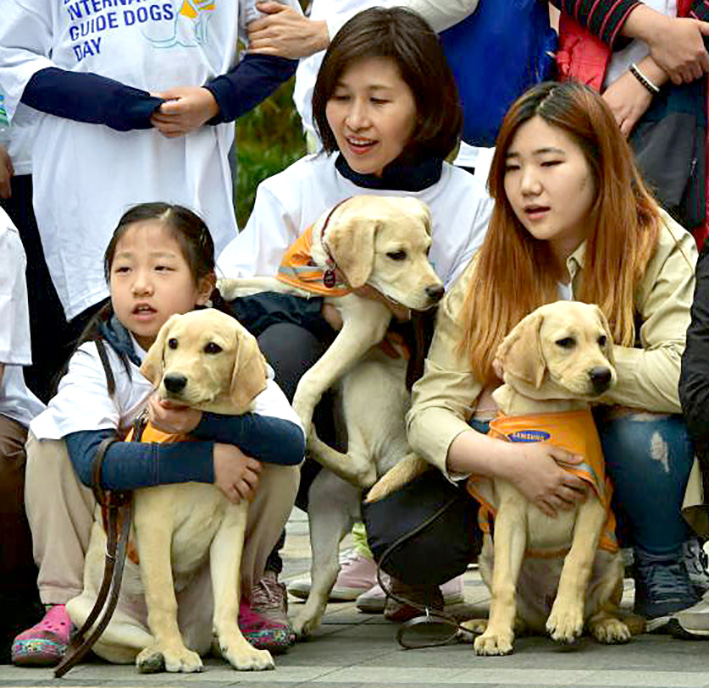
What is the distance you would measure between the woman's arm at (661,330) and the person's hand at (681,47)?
0.53 meters

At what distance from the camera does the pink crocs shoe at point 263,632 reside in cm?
441

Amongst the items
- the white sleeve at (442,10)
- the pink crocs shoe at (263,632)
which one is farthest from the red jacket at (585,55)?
the pink crocs shoe at (263,632)

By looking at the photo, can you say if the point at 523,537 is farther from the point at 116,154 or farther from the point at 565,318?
the point at 116,154

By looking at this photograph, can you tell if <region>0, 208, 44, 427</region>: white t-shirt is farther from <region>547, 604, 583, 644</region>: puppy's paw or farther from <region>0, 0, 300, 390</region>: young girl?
<region>547, 604, 583, 644</region>: puppy's paw

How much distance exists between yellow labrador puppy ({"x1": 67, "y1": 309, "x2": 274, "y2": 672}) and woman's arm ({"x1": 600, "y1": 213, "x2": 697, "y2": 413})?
0.91m

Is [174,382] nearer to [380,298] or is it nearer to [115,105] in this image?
[380,298]

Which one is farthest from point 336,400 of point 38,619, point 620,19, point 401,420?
point 620,19

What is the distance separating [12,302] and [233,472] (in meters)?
Result: 0.88

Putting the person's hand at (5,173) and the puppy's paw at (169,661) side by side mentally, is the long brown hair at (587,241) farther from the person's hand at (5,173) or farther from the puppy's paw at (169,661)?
the person's hand at (5,173)

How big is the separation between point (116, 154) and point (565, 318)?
172cm

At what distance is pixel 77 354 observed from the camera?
4.61 m

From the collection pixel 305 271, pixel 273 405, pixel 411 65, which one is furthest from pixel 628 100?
pixel 273 405

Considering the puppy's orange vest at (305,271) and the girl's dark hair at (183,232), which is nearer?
the girl's dark hair at (183,232)

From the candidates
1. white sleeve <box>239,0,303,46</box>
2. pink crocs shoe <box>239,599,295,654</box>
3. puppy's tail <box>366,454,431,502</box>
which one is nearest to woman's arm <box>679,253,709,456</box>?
puppy's tail <box>366,454,431,502</box>
